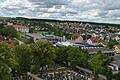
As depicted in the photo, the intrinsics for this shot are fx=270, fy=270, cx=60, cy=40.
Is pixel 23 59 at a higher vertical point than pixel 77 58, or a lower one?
higher

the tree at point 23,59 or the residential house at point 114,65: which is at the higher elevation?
the tree at point 23,59

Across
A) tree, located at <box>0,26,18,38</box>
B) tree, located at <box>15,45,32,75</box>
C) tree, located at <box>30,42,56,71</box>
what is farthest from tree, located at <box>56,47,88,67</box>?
tree, located at <box>0,26,18,38</box>

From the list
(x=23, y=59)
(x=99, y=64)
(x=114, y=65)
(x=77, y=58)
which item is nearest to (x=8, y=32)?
(x=77, y=58)

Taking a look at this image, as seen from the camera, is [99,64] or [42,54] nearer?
[99,64]

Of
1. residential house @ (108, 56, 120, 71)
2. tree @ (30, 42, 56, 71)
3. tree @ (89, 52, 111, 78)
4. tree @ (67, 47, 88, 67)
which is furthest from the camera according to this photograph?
residential house @ (108, 56, 120, 71)

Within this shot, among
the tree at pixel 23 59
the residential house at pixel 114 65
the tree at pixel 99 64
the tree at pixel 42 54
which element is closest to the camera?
the tree at pixel 99 64

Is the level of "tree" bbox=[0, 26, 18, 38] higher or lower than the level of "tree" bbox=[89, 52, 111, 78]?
lower

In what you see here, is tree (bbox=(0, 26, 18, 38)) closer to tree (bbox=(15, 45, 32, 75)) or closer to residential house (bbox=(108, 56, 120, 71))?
residential house (bbox=(108, 56, 120, 71))

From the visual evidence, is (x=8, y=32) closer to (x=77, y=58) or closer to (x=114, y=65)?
(x=77, y=58)

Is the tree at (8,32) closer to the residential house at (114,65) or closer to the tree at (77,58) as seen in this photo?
the tree at (77,58)

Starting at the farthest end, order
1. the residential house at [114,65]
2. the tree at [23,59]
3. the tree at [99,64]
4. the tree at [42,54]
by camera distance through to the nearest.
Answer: the residential house at [114,65]
the tree at [42,54]
the tree at [23,59]
the tree at [99,64]

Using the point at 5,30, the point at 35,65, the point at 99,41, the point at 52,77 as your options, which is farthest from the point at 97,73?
the point at 5,30

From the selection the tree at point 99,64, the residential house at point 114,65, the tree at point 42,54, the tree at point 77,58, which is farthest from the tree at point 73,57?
the residential house at point 114,65
